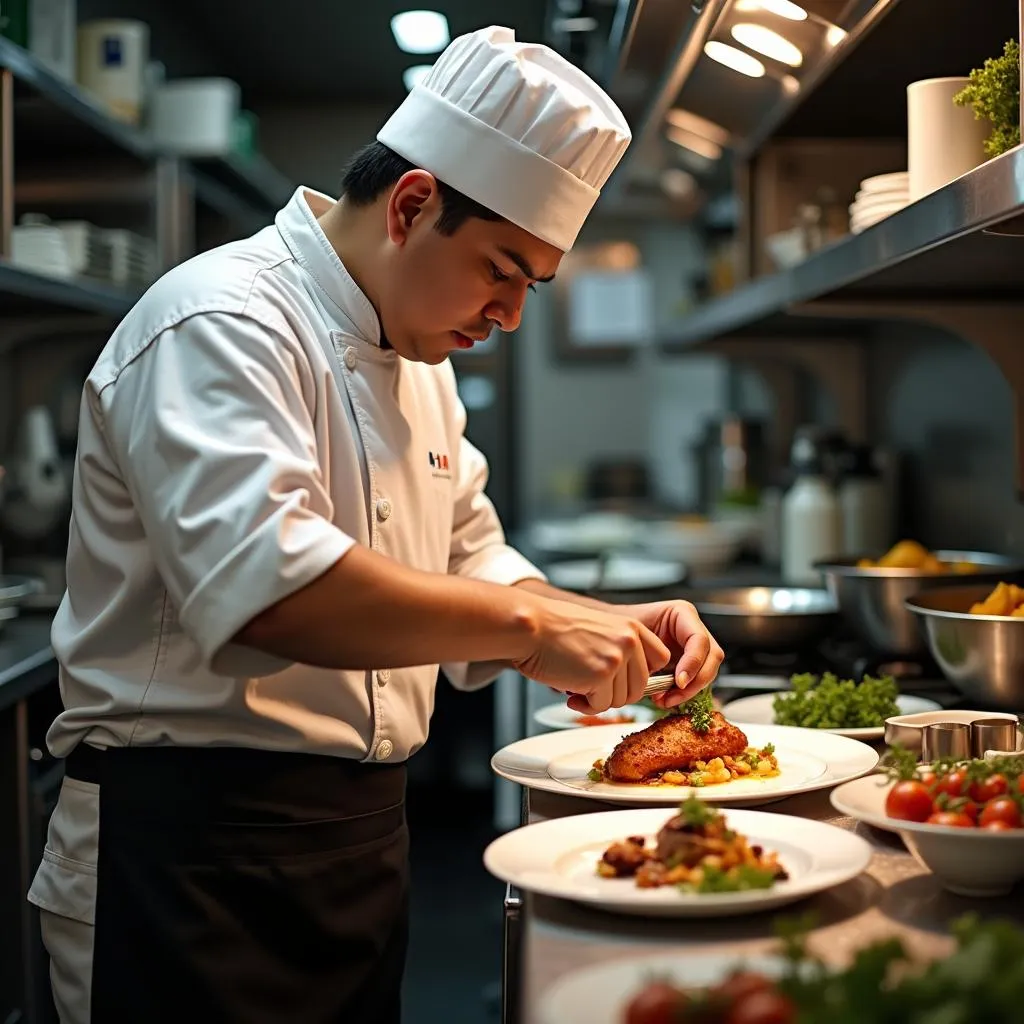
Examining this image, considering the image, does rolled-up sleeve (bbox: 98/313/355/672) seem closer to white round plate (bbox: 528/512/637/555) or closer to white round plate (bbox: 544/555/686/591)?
white round plate (bbox: 544/555/686/591)

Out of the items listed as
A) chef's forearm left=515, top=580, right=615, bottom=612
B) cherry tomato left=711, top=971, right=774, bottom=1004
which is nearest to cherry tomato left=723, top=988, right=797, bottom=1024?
cherry tomato left=711, top=971, right=774, bottom=1004

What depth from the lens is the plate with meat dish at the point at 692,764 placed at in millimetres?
1481

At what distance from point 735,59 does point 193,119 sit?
2180 mm

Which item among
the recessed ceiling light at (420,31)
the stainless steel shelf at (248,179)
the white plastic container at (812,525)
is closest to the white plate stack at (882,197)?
the white plastic container at (812,525)

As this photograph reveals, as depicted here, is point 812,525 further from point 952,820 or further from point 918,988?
point 918,988

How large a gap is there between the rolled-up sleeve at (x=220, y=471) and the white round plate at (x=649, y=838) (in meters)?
0.33

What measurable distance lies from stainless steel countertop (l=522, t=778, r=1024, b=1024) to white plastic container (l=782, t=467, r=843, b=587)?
7.02ft

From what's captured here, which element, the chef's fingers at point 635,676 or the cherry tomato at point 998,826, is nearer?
the cherry tomato at point 998,826

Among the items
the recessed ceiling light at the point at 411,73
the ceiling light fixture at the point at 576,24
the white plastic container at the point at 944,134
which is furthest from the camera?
the recessed ceiling light at the point at 411,73

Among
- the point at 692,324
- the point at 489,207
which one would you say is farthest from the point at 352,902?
the point at 692,324

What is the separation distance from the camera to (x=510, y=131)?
158 cm

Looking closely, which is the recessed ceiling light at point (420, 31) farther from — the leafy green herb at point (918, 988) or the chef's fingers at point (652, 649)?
the leafy green herb at point (918, 988)

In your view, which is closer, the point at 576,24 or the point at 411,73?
the point at 576,24

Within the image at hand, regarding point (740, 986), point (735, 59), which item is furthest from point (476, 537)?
point (735, 59)
